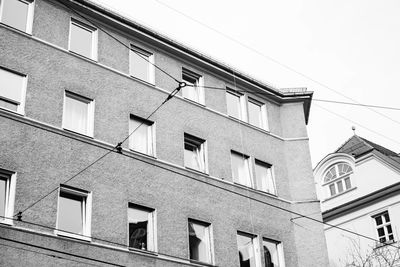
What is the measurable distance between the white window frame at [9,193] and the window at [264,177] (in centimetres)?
1059

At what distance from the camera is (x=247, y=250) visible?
962 inches

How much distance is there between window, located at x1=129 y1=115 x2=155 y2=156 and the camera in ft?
75.9

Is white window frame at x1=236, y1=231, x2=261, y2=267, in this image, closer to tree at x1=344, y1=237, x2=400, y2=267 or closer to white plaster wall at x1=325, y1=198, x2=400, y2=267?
tree at x1=344, y1=237, x2=400, y2=267

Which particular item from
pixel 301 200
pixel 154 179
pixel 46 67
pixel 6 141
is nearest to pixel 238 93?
pixel 301 200

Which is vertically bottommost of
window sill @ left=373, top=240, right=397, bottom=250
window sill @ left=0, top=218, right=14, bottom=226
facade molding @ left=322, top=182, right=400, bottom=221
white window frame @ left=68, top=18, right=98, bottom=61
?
window sill @ left=0, top=218, right=14, bottom=226

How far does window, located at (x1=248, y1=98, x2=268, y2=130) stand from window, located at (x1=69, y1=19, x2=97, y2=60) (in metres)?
7.65

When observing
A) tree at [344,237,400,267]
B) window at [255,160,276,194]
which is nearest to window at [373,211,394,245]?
tree at [344,237,400,267]

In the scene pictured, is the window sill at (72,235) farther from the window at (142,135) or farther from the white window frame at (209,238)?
the white window frame at (209,238)

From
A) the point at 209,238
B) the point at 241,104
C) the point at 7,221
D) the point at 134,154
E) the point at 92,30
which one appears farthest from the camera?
the point at 241,104

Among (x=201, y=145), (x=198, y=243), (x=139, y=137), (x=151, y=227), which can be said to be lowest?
(x=198, y=243)

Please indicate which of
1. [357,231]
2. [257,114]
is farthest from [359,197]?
[257,114]

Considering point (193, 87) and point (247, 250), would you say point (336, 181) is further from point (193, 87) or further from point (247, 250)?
point (247, 250)

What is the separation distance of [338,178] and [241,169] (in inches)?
581

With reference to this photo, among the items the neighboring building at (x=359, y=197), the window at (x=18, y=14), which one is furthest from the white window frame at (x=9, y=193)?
the neighboring building at (x=359, y=197)
